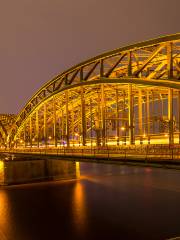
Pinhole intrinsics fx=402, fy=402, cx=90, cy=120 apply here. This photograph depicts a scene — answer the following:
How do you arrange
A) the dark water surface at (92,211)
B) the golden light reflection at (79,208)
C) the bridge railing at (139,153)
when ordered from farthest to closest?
the golden light reflection at (79,208)
the dark water surface at (92,211)
the bridge railing at (139,153)

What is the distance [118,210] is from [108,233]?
7.25m

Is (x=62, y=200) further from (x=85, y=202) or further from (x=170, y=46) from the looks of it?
(x=170, y=46)

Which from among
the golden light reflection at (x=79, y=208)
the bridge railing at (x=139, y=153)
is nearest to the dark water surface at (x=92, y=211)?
the golden light reflection at (x=79, y=208)

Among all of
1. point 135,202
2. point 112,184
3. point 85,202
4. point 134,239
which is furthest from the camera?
point 112,184

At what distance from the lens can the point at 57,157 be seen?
1448 inches

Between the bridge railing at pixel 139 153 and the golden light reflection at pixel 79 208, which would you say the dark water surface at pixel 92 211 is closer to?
the golden light reflection at pixel 79 208

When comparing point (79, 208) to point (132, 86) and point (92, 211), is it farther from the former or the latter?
point (132, 86)

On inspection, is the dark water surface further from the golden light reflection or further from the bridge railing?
the bridge railing

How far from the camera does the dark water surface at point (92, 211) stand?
30859 millimetres

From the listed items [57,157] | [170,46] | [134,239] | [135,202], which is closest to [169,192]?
[135,202]

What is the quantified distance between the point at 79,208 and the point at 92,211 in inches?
101

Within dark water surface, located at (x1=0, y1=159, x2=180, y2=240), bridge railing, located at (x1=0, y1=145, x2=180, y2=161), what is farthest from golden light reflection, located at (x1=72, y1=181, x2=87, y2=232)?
bridge railing, located at (x1=0, y1=145, x2=180, y2=161)

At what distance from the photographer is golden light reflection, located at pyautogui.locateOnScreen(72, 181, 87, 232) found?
3366 cm

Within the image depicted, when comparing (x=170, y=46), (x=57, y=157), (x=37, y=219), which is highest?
(x=170, y=46)
